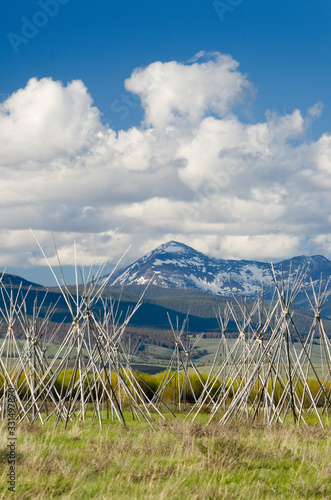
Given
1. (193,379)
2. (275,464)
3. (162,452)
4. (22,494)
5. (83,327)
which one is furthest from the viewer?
(193,379)

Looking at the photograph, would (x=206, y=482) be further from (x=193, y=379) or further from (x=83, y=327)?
(x=193, y=379)

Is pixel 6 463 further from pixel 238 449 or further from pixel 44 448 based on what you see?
pixel 238 449

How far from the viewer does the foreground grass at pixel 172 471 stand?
5.71 metres

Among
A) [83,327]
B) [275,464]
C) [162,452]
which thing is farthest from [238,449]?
[83,327]

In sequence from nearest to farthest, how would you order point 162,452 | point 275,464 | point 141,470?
point 141,470, point 275,464, point 162,452

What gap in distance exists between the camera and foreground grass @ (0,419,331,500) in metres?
5.71

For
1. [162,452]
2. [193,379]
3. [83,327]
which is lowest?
[193,379]

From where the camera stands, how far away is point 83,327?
13.7 meters

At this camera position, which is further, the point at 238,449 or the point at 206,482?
the point at 238,449

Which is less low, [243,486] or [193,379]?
[243,486]

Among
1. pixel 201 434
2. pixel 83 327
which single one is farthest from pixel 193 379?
pixel 201 434

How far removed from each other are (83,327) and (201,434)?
5.51 m

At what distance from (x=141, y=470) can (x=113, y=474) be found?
1.46ft

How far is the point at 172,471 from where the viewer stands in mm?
6621
